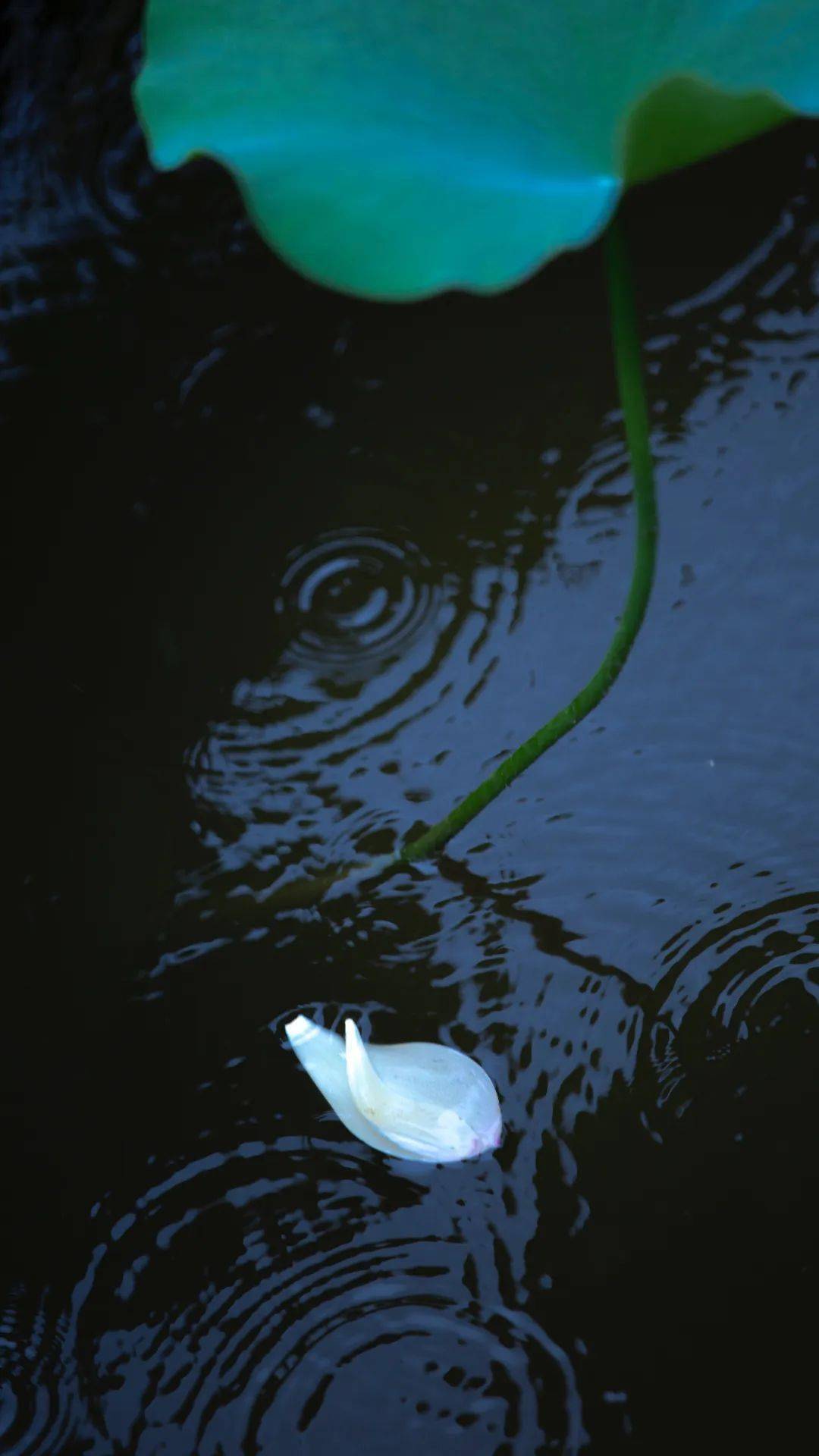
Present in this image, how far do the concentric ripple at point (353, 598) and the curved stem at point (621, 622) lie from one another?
0.16 m

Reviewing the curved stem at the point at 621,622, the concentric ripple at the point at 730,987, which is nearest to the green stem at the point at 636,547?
the curved stem at the point at 621,622

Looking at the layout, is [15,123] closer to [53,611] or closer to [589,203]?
[53,611]

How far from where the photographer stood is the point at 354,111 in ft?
2.37

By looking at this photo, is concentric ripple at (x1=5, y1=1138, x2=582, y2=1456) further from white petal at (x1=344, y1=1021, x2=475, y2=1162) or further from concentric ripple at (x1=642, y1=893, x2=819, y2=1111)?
concentric ripple at (x1=642, y1=893, x2=819, y2=1111)

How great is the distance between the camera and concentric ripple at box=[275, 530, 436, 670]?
39.8 inches

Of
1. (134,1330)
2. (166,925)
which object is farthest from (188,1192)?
(166,925)

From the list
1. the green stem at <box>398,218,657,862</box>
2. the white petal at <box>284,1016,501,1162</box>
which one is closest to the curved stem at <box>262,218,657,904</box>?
the green stem at <box>398,218,657,862</box>

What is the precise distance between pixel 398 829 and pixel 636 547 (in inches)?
10.3

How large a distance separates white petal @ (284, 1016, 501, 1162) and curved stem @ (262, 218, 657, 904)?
13 cm

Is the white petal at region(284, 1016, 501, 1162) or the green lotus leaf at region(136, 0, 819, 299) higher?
the green lotus leaf at region(136, 0, 819, 299)

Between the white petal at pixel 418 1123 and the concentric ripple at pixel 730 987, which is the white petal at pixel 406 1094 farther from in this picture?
the concentric ripple at pixel 730 987

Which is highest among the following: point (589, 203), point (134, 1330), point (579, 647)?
point (589, 203)

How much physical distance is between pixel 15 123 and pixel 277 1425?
1.22 m

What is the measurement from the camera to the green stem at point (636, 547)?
27.4 inches
